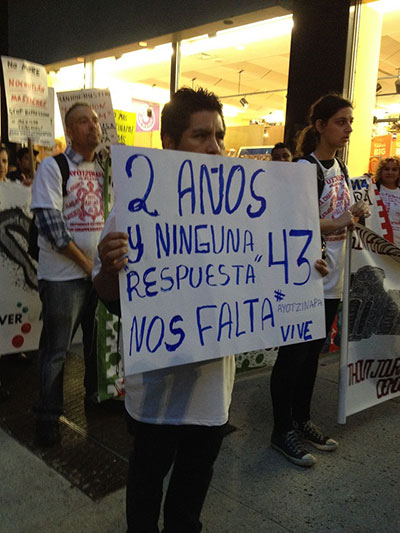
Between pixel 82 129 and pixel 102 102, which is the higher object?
pixel 102 102

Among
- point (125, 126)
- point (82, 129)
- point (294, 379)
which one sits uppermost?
point (125, 126)

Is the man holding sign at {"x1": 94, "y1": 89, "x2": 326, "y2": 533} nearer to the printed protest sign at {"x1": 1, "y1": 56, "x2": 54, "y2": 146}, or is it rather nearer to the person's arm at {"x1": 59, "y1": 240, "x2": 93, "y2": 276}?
the person's arm at {"x1": 59, "y1": 240, "x2": 93, "y2": 276}

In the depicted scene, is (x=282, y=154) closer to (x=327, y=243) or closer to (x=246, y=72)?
(x=327, y=243)

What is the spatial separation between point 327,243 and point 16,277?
81.3 inches

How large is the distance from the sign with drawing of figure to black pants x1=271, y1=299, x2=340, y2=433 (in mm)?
1745

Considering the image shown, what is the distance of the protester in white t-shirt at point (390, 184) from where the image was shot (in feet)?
16.8

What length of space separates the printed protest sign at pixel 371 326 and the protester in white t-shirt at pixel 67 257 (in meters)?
1.52

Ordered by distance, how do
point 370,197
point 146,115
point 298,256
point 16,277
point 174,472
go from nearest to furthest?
1. point 174,472
2. point 298,256
3. point 16,277
4. point 370,197
5. point 146,115

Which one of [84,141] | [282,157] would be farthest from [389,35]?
[84,141]

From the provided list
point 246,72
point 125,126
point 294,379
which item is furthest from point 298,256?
point 246,72

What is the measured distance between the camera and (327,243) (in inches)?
108

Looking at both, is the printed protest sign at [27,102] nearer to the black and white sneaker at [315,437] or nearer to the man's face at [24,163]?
the man's face at [24,163]

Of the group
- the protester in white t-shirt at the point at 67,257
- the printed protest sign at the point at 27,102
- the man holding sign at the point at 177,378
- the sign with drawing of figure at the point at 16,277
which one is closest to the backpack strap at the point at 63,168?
the protester in white t-shirt at the point at 67,257

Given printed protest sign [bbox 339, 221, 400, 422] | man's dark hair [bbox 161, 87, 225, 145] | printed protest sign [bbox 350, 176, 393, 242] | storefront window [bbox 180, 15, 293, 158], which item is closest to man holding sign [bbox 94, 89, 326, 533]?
man's dark hair [bbox 161, 87, 225, 145]
